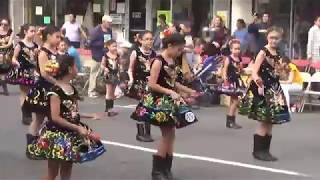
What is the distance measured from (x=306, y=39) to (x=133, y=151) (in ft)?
31.7

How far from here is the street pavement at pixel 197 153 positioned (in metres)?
8.48

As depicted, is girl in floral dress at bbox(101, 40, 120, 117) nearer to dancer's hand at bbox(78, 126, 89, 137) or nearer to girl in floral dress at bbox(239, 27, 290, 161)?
girl in floral dress at bbox(239, 27, 290, 161)

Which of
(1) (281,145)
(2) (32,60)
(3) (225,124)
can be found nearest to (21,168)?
(2) (32,60)

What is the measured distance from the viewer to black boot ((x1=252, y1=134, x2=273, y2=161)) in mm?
9285

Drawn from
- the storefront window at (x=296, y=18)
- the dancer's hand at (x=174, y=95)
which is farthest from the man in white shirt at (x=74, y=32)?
the dancer's hand at (x=174, y=95)

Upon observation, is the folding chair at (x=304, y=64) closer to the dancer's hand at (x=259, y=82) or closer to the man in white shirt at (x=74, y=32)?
the man in white shirt at (x=74, y=32)

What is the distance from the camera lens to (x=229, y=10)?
2009 centimetres

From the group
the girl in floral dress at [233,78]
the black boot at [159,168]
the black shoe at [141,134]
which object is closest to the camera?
the black boot at [159,168]

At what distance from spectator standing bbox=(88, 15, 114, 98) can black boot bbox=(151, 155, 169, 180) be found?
8.41m

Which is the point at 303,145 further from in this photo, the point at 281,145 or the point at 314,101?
the point at 314,101

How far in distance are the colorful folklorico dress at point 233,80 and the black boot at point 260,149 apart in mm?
2756

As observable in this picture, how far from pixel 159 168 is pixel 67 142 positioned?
165cm

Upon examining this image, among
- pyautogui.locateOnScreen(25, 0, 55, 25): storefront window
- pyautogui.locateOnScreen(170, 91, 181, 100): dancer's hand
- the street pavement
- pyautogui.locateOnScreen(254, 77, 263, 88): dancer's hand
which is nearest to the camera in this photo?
pyautogui.locateOnScreen(170, 91, 181, 100): dancer's hand

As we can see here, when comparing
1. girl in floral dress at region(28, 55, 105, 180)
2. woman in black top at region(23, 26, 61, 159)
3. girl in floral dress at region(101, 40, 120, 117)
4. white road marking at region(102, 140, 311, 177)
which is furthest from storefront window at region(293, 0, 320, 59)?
girl in floral dress at region(28, 55, 105, 180)
